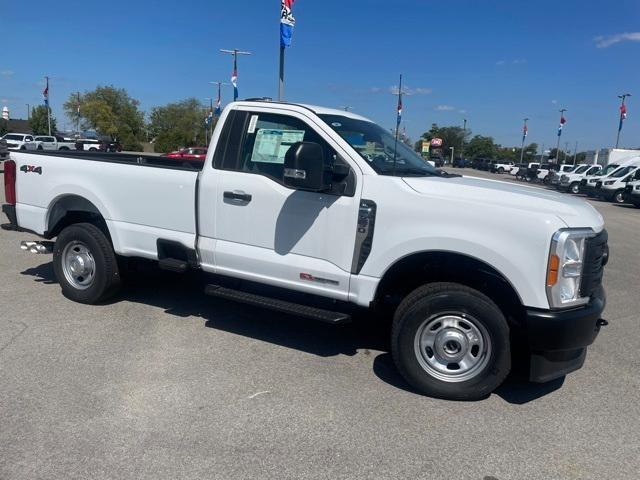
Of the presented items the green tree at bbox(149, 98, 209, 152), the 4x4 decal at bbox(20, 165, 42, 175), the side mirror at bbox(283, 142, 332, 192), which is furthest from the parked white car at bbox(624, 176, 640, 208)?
the green tree at bbox(149, 98, 209, 152)

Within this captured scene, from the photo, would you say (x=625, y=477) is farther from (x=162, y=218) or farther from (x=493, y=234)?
(x=162, y=218)

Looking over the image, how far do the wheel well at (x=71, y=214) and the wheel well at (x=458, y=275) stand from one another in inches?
124

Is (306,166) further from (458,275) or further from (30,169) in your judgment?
(30,169)

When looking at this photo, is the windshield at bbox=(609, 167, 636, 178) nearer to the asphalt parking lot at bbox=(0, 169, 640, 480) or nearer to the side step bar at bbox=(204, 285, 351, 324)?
the asphalt parking lot at bbox=(0, 169, 640, 480)

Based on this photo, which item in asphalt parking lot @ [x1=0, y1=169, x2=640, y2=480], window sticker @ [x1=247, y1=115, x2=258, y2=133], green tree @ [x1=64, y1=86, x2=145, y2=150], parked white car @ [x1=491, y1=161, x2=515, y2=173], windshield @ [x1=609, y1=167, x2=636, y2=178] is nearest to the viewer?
asphalt parking lot @ [x1=0, y1=169, x2=640, y2=480]

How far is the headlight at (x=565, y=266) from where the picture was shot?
3689mm

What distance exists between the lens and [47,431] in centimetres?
347

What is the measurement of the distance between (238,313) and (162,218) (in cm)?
135

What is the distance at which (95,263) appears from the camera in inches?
225

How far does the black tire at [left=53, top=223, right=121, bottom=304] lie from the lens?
Answer: 18.6 feet

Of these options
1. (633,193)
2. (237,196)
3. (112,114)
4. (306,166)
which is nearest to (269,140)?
(237,196)

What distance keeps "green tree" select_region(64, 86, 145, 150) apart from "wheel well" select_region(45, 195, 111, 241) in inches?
3160

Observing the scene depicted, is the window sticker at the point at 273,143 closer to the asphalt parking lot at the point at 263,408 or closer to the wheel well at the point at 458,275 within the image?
the wheel well at the point at 458,275

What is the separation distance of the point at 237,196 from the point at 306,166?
2.88 feet
